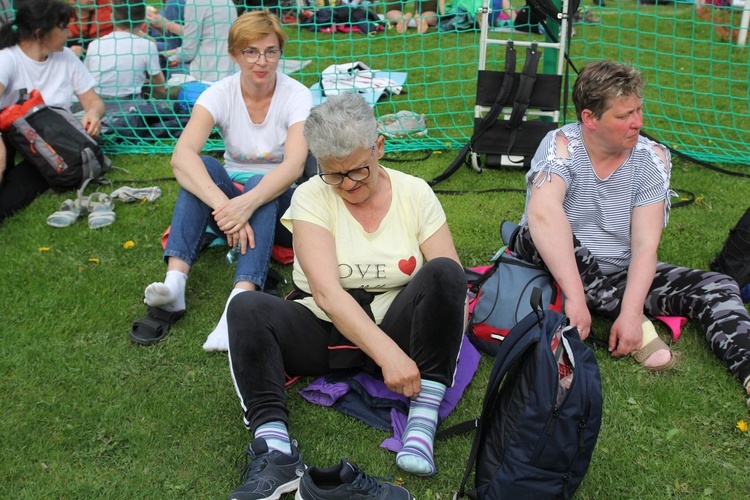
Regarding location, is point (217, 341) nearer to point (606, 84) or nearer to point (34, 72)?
point (606, 84)

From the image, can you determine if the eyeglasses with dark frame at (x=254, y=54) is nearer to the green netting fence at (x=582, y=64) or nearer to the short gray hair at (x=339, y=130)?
the short gray hair at (x=339, y=130)

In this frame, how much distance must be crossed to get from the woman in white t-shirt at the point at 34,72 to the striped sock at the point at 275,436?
2.68m

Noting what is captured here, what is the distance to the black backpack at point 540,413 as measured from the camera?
6.70 feet

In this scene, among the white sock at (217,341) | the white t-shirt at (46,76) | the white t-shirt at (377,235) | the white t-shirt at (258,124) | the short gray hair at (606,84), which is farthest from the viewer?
the white t-shirt at (46,76)

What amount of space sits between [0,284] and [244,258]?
1277 mm

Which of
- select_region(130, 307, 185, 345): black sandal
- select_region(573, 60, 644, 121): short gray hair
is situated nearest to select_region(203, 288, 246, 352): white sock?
select_region(130, 307, 185, 345): black sandal

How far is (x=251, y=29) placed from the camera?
11.2 feet

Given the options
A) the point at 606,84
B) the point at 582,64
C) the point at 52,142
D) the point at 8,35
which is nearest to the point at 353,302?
Result: the point at 606,84

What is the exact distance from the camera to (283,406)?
2541 mm

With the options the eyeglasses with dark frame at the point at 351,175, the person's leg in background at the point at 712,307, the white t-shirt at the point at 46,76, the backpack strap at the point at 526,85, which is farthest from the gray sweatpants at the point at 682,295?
the white t-shirt at the point at 46,76

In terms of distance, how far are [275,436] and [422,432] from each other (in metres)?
0.49

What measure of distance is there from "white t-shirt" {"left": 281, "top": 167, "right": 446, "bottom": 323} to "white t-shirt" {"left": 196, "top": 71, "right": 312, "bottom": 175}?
1095 millimetres

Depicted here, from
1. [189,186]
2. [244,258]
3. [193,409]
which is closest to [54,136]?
[189,186]

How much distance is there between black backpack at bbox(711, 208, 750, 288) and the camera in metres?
3.38
